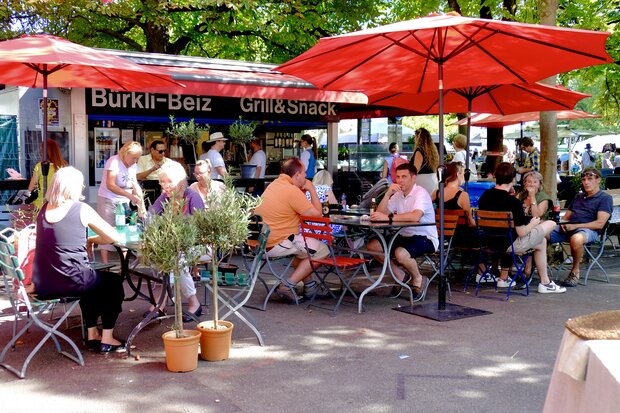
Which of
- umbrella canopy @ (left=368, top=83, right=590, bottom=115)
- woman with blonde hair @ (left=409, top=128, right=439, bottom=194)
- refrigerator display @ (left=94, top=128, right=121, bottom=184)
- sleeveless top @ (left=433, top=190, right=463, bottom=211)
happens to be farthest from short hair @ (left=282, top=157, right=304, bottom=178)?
refrigerator display @ (left=94, top=128, right=121, bottom=184)

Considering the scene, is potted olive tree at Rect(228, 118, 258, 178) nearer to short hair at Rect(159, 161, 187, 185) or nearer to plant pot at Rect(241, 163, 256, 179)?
plant pot at Rect(241, 163, 256, 179)

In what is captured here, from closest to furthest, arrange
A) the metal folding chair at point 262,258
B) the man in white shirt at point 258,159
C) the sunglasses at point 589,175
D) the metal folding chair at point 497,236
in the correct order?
1. the metal folding chair at point 262,258
2. the metal folding chair at point 497,236
3. the sunglasses at point 589,175
4. the man in white shirt at point 258,159

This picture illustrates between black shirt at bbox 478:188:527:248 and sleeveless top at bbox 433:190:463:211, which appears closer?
black shirt at bbox 478:188:527:248

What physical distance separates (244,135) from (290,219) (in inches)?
236

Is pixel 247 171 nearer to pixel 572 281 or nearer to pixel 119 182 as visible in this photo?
pixel 119 182

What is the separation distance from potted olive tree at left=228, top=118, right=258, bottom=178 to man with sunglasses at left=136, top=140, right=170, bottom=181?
1850mm

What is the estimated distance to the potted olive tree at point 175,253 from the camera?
4.90 meters

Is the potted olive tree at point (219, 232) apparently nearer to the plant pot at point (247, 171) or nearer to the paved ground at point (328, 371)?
the paved ground at point (328, 371)

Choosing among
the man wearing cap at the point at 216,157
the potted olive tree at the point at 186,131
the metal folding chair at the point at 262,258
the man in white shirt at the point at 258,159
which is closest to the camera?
the metal folding chair at the point at 262,258

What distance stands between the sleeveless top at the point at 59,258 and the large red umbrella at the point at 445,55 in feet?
9.76

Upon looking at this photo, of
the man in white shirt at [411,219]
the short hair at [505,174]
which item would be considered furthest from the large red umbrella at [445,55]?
the short hair at [505,174]

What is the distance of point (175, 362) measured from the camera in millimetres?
5066

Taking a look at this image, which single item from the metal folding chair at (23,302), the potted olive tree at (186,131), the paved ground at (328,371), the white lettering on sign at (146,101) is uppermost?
the white lettering on sign at (146,101)

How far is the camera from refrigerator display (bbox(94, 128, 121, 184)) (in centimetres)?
1202
